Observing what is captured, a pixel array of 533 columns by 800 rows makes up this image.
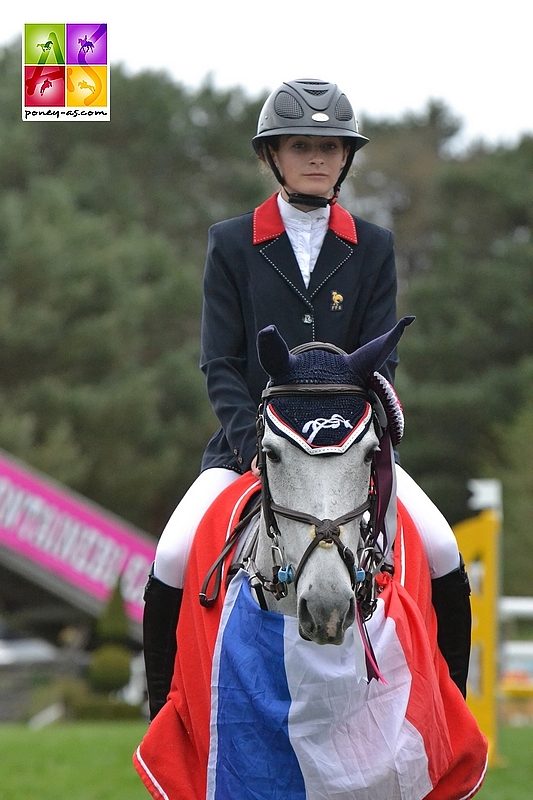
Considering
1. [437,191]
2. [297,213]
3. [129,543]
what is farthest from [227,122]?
[297,213]

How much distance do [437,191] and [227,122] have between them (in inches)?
280

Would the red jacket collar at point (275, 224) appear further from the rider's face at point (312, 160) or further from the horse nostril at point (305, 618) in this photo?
the horse nostril at point (305, 618)

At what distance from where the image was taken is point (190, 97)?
157ft

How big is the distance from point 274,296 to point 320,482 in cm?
145

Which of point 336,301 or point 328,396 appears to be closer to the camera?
point 328,396

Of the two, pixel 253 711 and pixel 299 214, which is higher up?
pixel 299 214

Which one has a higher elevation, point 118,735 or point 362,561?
point 362,561

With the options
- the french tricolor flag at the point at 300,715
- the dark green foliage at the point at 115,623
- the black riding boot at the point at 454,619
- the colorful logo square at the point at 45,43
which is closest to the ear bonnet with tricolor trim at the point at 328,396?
the french tricolor flag at the point at 300,715

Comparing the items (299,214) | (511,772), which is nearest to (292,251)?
(299,214)

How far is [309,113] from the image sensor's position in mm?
5609

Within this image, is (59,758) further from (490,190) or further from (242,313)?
(490,190)

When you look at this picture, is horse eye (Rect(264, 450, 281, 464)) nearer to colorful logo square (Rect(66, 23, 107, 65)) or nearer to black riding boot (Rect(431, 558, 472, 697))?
black riding boot (Rect(431, 558, 472, 697))

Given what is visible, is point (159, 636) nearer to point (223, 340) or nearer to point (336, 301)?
point (223, 340)

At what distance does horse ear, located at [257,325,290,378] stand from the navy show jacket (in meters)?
0.91
